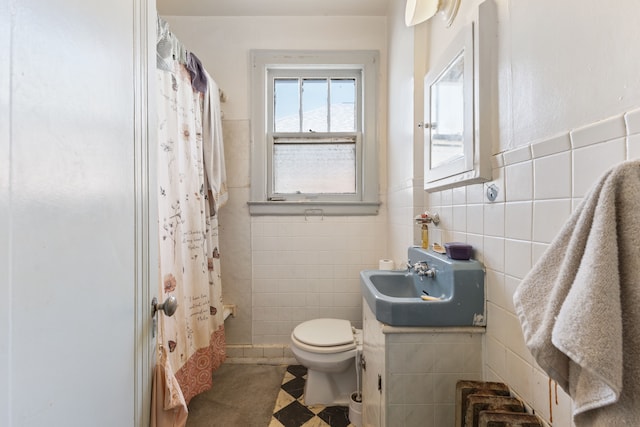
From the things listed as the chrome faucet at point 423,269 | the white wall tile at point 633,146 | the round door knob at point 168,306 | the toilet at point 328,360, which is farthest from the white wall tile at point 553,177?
the toilet at point 328,360

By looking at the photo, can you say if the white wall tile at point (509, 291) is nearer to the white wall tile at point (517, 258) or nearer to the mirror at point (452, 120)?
the white wall tile at point (517, 258)

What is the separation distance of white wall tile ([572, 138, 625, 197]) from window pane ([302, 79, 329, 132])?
1.69 m

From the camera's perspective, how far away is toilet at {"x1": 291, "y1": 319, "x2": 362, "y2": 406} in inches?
57.4

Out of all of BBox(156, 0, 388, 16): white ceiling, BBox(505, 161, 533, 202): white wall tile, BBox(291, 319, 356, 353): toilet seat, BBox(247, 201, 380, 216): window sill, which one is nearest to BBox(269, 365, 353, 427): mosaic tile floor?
BBox(291, 319, 356, 353): toilet seat

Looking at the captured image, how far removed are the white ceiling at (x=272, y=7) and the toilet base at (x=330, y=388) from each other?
2310 mm

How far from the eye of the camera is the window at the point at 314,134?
1993 millimetres

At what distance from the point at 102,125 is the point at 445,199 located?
1.14 metres

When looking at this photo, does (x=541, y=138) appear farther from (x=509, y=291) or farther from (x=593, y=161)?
(x=509, y=291)

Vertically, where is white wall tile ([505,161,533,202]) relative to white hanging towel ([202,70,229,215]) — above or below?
below

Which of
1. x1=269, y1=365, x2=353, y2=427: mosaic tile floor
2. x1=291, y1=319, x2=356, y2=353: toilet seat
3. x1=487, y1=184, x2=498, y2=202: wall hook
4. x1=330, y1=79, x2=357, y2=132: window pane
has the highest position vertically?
x1=330, y1=79, x2=357, y2=132: window pane

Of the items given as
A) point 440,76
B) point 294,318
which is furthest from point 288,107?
point 294,318

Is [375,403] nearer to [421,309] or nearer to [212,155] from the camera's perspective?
[421,309]

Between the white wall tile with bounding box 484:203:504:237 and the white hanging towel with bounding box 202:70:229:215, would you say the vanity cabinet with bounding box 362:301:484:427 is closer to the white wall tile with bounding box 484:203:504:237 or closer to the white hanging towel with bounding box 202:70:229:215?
the white wall tile with bounding box 484:203:504:237

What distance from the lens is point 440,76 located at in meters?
1.14
